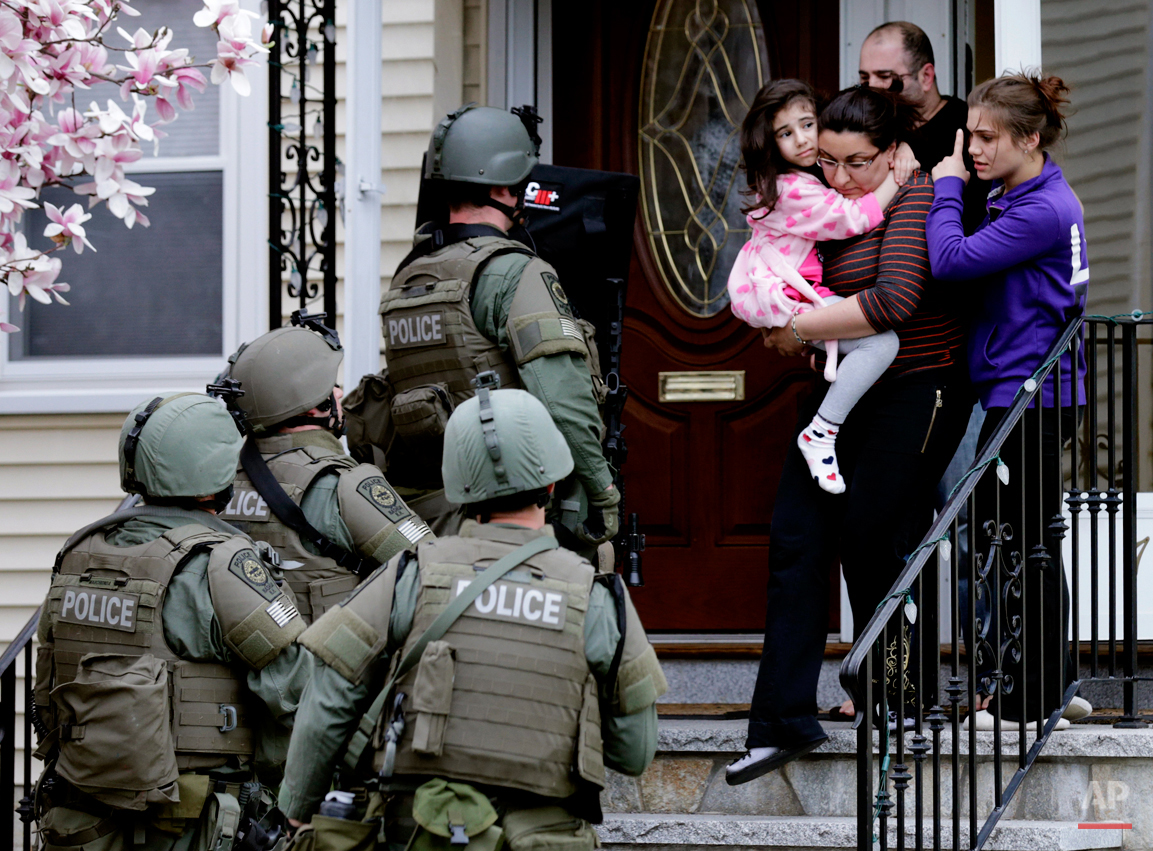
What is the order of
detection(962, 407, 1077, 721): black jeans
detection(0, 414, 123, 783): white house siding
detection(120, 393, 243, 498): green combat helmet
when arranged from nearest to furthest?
detection(120, 393, 243, 498): green combat helmet → detection(962, 407, 1077, 721): black jeans → detection(0, 414, 123, 783): white house siding

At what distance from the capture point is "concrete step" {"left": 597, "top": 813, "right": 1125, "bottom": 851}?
154 inches

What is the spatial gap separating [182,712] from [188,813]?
25 centimetres

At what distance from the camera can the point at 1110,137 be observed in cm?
535

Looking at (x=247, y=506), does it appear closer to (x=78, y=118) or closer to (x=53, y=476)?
(x=78, y=118)

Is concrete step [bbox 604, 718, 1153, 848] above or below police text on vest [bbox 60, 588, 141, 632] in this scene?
below

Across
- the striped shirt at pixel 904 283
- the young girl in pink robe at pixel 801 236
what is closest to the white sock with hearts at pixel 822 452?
the young girl in pink robe at pixel 801 236

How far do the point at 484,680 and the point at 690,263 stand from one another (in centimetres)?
→ 358

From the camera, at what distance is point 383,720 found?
269cm

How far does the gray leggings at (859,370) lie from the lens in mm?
4016

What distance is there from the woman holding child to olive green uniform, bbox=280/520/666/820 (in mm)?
1301

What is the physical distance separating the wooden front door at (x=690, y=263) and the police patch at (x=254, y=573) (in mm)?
2684

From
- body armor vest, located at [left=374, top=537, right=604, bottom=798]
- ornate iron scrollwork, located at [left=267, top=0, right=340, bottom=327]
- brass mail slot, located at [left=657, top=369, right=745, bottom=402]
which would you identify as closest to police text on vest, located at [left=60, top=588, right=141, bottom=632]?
body armor vest, located at [left=374, top=537, right=604, bottom=798]

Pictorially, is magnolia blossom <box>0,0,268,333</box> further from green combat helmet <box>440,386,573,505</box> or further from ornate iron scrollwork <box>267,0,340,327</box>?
ornate iron scrollwork <box>267,0,340,327</box>

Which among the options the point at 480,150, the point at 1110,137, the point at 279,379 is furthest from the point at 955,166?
the point at 279,379
